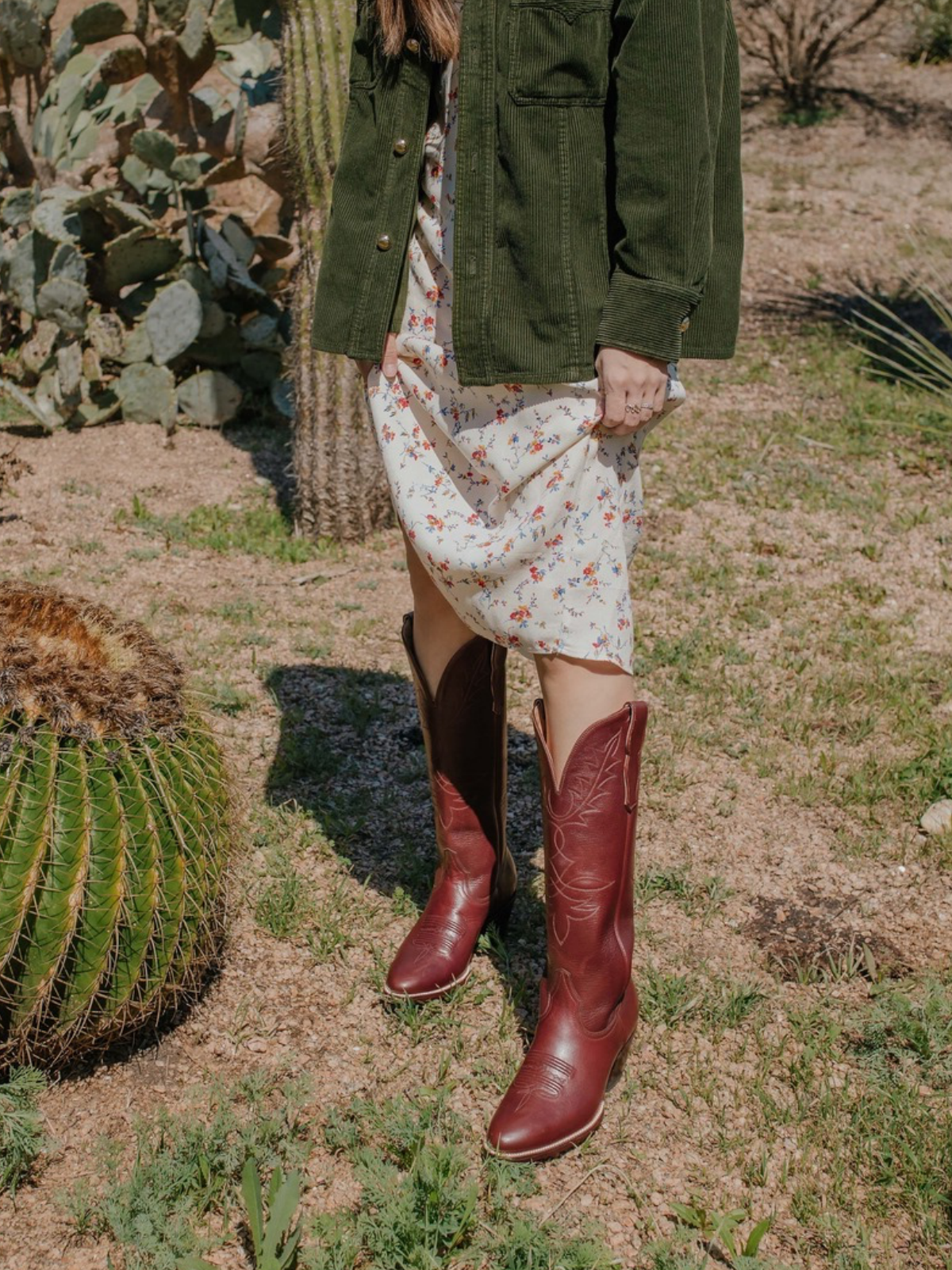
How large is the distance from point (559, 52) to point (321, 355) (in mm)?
2567

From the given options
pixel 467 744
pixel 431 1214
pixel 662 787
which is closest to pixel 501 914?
pixel 467 744

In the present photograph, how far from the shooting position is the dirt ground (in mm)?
2248

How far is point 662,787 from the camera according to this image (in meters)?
3.38

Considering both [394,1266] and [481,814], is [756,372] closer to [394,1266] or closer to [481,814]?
[481,814]

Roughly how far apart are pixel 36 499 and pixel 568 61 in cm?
336

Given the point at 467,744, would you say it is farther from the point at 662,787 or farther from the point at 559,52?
the point at 559,52

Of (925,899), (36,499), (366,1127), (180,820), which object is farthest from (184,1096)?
(36,499)

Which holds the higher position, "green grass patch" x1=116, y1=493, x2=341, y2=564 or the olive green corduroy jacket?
the olive green corduroy jacket

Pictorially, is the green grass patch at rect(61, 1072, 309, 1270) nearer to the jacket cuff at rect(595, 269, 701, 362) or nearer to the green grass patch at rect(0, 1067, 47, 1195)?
the green grass patch at rect(0, 1067, 47, 1195)

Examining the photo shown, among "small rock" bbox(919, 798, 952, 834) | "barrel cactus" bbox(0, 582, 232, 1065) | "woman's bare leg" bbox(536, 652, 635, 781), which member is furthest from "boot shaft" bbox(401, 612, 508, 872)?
"small rock" bbox(919, 798, 952, 834)

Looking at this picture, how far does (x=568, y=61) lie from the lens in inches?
77.7

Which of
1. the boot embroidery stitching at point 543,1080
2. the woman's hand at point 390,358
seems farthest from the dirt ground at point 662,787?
the woman's hand at point 390,358

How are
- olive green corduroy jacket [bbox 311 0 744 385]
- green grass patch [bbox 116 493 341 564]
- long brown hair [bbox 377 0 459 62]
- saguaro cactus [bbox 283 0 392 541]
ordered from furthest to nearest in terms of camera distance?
green grass patch [bbox 116 493 341 564] < saguaro cactus [bbox 283 0 392 541] < long brown hair [bbox 377 0 459 62] < olive green corduroy jacket [bbox 311 0 744 385]

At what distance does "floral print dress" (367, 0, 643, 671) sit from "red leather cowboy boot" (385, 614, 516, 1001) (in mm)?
272
